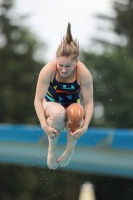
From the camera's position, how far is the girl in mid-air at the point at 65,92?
365 centimetres

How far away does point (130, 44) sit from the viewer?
38.3 ft

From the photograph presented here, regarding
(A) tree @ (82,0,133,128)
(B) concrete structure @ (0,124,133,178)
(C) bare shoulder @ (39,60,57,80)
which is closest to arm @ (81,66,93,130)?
(C) bare shoulder @ (39,60,57,80)

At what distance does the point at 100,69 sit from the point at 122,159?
12.1 ft

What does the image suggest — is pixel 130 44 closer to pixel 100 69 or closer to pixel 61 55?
pixel 100 69

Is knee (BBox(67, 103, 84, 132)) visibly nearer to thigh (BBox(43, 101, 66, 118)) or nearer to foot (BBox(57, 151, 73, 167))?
thigh (BBox(43, 101, 66, 118))

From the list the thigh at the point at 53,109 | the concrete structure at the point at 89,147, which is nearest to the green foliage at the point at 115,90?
the concrete structure at the point at 89,147

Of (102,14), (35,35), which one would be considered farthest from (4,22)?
(102,14)

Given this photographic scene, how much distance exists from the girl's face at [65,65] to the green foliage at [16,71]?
769 centimetres

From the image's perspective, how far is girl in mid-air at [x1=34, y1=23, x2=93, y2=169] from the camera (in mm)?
3650

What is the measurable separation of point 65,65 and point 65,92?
10.3 inches

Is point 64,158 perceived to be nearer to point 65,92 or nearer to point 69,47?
point 65,92

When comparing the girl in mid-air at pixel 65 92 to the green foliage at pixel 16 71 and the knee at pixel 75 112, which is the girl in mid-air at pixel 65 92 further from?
the green foliage at pixel 16 71

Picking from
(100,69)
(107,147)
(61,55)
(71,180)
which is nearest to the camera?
(61,55)

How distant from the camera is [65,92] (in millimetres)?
3846
